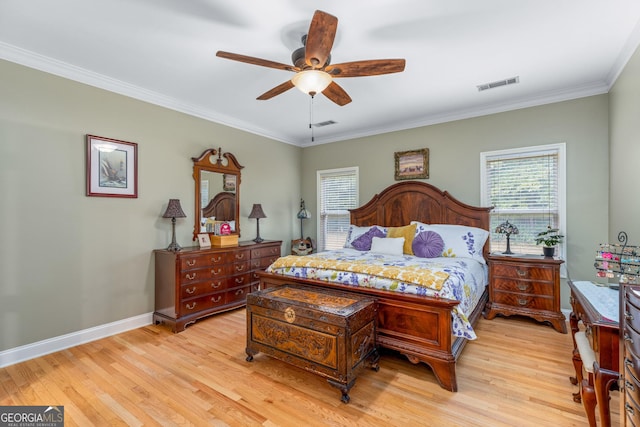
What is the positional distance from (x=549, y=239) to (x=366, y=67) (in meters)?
2.99

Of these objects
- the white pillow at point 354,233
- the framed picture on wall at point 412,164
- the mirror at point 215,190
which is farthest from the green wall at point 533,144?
the mirror at point 215,190

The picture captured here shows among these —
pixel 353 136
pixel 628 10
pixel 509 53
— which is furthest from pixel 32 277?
pixel 628 10

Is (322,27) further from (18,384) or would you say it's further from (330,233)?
(330,233)

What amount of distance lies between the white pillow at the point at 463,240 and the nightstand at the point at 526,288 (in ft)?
0.60

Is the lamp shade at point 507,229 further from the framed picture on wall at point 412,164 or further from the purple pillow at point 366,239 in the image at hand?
the purple pillow at point 366,239

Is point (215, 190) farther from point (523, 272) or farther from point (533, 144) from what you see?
point (533, 144)

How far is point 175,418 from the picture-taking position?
1854mm

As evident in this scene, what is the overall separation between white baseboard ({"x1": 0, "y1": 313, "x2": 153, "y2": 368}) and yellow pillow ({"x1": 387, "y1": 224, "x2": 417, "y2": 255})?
3.21 metres

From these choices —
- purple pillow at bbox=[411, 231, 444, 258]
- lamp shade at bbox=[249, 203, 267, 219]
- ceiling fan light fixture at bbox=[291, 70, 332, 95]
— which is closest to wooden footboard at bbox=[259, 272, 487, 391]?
purple pillow at bbox=[411, 231, 444, 258]

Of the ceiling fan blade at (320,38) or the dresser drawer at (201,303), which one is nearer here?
the ceiling fan blade at (320,38)

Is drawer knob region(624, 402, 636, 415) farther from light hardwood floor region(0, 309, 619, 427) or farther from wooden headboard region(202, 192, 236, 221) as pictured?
wooden headboard region(202, 192, 236, 221)

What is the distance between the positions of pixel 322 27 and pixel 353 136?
11.1 feet

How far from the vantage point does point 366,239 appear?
13.7ft

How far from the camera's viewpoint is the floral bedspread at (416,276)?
7.36 feet
